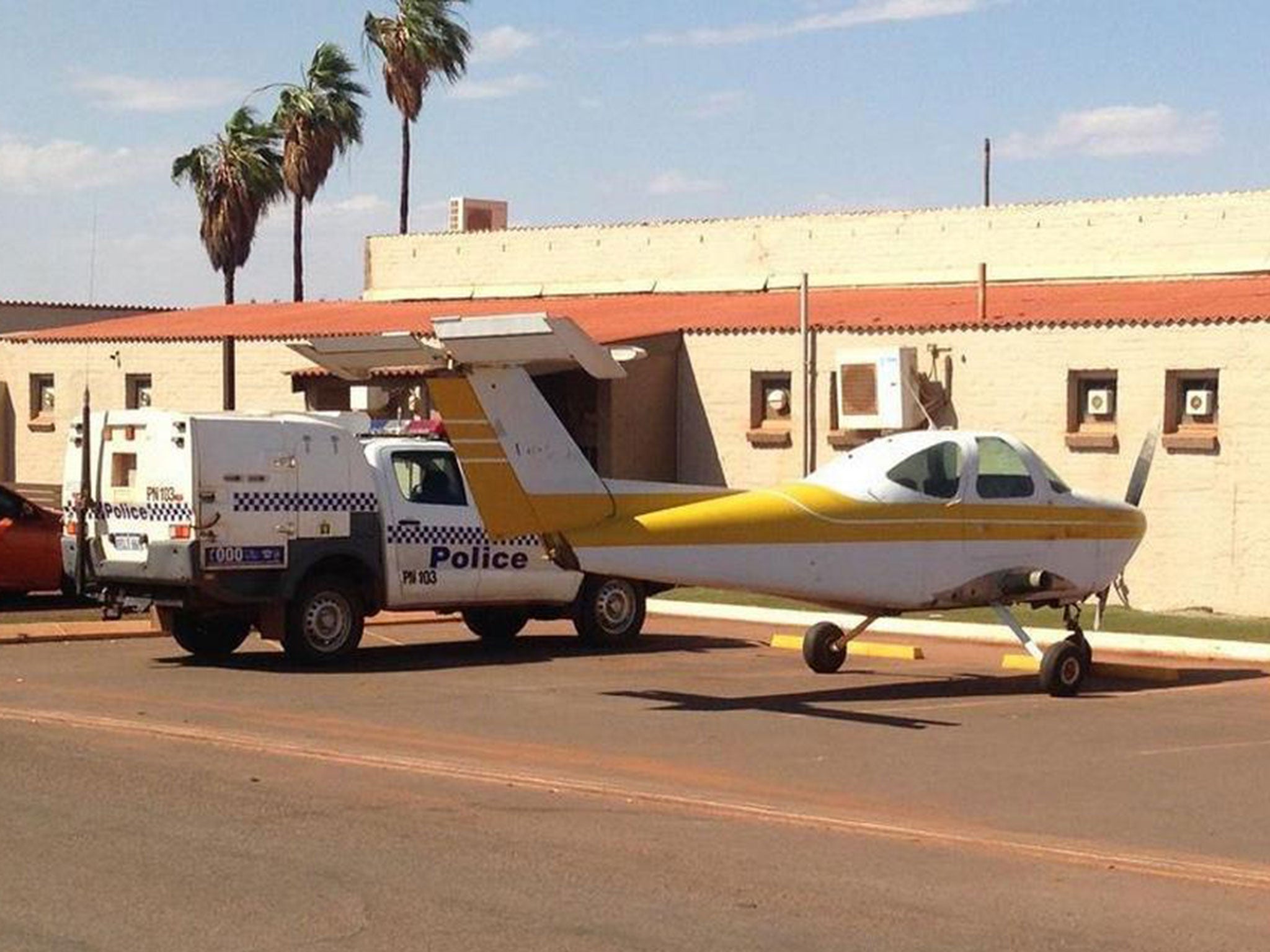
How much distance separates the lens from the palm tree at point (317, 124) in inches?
2067

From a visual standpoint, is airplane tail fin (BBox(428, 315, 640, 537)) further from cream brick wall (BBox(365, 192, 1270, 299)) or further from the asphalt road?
cream brick wall (BBox(365, 192, 1270, 299))

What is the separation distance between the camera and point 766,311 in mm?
33312

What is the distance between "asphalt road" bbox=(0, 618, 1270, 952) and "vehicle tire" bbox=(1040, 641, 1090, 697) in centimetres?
14

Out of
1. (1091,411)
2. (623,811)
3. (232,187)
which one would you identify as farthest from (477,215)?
(623,811)

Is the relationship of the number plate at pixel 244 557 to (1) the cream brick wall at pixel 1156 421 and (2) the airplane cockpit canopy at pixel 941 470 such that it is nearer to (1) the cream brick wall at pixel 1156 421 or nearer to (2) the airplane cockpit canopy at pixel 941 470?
(2) the airplane cockpit canopy at pixel 941 470

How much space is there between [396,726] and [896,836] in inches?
210

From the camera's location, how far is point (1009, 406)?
92.0 ft

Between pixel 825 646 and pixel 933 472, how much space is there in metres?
1.86

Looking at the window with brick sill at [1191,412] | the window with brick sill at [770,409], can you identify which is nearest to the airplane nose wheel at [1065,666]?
the window with brick sill at [1191,412]

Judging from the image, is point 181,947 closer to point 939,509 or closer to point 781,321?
point 939,509

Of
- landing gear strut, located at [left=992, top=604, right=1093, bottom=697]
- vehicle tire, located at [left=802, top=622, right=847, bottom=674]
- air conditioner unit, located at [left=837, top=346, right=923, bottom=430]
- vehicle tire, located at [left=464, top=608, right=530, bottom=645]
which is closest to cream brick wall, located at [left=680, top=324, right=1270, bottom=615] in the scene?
air conditioner unit, located at [left=837, top=346, right=923, bottom=430]

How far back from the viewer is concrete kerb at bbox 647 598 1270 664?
21312mm

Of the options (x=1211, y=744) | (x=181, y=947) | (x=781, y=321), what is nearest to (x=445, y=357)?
(x=1211, y=744)

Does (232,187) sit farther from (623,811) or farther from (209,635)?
(623,811)
